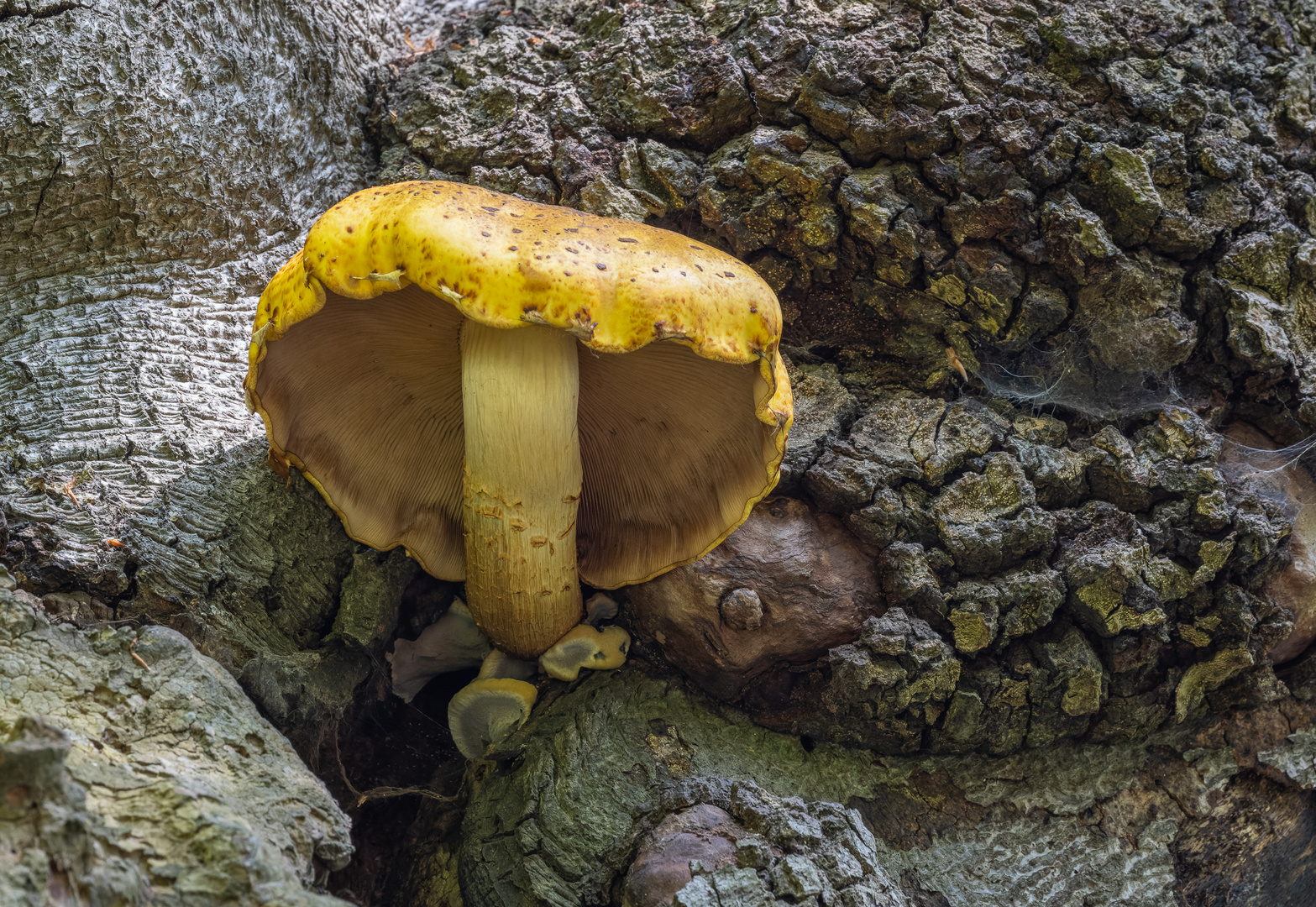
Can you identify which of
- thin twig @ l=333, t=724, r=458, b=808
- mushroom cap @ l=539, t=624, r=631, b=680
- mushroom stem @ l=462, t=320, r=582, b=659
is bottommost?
thin twig @ l=333, t=724, r=458, b=808

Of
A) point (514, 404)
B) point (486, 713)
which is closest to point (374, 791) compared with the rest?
point (486, 713)

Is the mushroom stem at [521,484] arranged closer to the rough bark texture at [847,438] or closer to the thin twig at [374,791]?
the rough bark texture at [847,438]

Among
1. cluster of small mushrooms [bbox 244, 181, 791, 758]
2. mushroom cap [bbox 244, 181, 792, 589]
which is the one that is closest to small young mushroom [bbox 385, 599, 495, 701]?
cluster of small mushrooms [bbox 244, 181, 791, 758]

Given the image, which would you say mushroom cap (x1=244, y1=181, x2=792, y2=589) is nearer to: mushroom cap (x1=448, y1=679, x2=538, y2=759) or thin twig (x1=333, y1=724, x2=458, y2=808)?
mushroom cap (x1=448, y1=679, x2=538, y2=759)

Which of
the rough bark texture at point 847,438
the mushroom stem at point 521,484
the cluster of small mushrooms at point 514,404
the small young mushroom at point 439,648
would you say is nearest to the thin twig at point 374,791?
the rough bark texture at point 847,438

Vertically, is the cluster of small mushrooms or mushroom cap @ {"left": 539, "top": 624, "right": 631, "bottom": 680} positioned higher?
the cluster of small mushrooms

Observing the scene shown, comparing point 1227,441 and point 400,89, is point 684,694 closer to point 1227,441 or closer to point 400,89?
→ point 1227,441

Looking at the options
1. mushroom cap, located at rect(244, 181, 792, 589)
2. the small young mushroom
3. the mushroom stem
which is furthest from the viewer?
the small young mushroom
